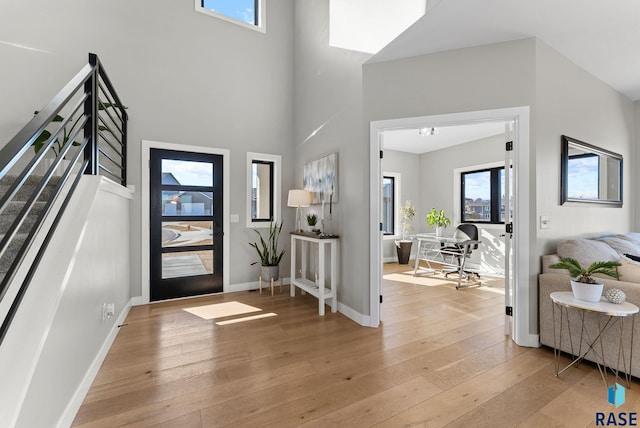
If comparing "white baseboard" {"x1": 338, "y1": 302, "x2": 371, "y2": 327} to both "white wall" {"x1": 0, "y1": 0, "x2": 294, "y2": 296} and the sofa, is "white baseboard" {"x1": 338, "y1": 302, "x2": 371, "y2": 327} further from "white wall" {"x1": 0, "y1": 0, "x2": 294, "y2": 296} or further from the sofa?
"white wall" {"x1": 0, "y1": 0, "x2": 294, "y2": 296}

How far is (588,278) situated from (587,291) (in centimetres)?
11

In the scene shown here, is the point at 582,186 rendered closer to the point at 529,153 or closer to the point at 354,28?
the point at 529,153

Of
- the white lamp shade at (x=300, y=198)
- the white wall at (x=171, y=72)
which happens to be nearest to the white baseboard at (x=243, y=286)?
the white wall at (x=171, y=72)

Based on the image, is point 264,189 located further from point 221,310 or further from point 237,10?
point 237,10

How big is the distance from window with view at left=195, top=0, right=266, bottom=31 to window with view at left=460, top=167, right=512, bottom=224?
503cm

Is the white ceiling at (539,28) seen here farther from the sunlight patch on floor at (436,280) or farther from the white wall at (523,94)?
the sunlight patch on floor at (436,280)

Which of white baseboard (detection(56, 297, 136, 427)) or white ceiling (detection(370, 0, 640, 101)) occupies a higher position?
white ceiling (detection(370, 0, 640, 101))

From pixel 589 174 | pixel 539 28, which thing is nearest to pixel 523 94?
pixel 539 28

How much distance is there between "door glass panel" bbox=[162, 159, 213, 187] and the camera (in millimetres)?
3951

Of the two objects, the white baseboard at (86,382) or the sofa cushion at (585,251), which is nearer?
the white baseboard at (86,382)

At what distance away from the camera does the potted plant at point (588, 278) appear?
2.04 meters

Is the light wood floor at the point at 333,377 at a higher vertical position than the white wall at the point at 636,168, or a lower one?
lower

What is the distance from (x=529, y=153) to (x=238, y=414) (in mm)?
3079

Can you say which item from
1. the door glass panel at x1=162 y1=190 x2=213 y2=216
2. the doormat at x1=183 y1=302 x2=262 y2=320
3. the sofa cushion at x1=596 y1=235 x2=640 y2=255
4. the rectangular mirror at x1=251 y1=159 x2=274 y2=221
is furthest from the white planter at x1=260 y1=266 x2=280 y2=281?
the sofa cushion at x1=596 y1=235 x2=640 y2=255
